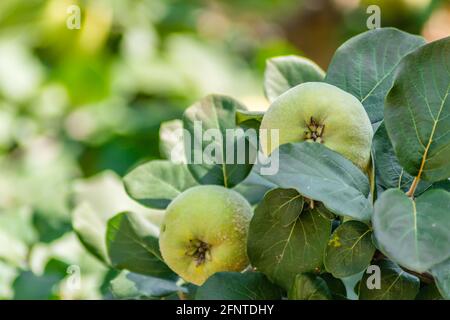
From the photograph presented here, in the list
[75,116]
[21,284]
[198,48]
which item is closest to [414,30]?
[198,48]


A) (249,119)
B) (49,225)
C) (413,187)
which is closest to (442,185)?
(413,187)

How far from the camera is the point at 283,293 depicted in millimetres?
607

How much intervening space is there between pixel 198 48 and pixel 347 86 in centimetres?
160

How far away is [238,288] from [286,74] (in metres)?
0.20

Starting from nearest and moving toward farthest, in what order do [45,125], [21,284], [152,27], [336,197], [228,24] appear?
[336,197]
[21,284]
[45,125]
[152,27]
[228,24]

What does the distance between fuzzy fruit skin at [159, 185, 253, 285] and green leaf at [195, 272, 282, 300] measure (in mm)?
13

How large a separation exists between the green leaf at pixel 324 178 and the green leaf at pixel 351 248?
0.03 metres

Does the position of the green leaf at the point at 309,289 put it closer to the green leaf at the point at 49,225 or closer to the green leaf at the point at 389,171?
the green leaf at the point at 389,171

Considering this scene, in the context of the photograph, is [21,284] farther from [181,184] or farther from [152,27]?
[152,27]

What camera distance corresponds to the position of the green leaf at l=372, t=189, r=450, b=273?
47 centimetres

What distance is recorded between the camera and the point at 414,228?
490 millimetres

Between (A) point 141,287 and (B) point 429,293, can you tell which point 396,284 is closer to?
(B) point 429,293

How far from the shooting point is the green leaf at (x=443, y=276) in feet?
1.66

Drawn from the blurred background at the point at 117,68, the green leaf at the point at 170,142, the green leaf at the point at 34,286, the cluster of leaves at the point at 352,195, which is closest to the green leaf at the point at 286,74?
the cluster of leaves at the point at 352,195
